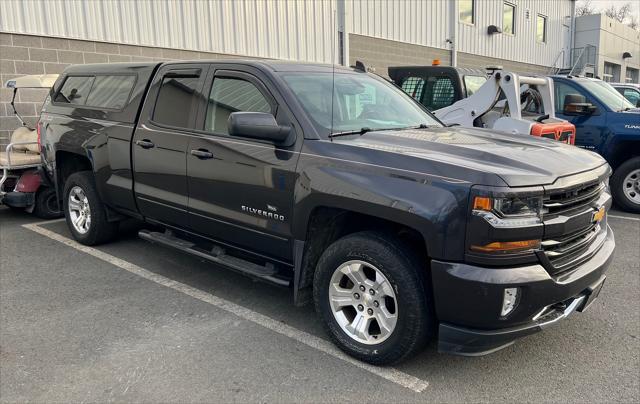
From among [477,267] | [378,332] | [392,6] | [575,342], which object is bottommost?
[575,342]

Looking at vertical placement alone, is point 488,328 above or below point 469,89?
below

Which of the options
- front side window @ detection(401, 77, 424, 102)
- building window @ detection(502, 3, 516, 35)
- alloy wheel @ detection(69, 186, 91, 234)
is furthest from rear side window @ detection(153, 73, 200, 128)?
building window @ detection(502, 3, 516, 35)

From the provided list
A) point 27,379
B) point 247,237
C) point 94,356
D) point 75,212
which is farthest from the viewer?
point 75,212

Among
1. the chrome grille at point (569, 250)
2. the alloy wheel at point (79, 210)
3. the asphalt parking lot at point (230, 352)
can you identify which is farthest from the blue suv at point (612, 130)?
the alloy wheel at point (79, 210)

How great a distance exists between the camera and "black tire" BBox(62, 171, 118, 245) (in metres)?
5.52

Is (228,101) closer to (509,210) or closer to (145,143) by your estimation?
(145,143)

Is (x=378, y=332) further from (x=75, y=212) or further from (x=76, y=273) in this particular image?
(x=75, y=212)

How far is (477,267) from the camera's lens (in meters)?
2.82

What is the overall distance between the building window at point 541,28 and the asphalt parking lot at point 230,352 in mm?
22175

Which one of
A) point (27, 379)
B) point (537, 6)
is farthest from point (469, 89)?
point (537, 6)

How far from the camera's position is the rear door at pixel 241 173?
3.67 m

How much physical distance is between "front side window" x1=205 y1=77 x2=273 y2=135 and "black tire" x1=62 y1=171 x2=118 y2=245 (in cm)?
202

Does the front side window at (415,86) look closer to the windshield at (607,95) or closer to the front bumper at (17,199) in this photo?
the windshield at (607,95)

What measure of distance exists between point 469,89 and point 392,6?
8912mm
